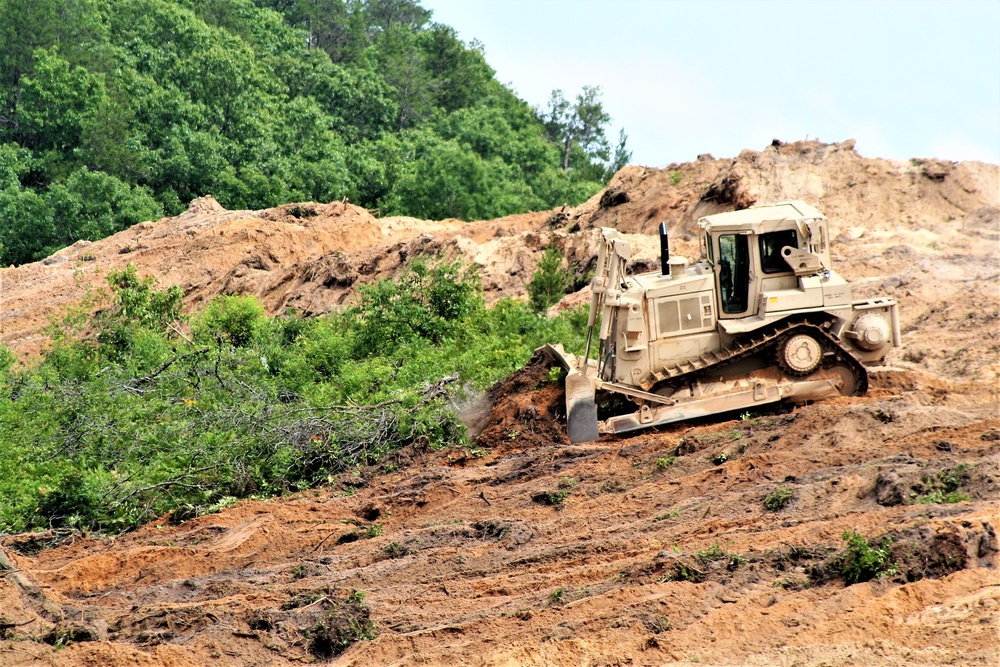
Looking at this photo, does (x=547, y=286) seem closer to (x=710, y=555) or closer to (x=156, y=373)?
(x=156, y=373)

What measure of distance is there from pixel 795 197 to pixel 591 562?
1278cm

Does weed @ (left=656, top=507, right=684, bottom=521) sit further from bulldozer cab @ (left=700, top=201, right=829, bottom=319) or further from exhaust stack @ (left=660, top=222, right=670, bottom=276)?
exhaust stack @ (left=660, top=222, right=670, bottom=276)

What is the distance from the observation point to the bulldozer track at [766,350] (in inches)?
568

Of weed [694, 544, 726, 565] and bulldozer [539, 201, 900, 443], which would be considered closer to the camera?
weed [694, 544, 726, 565]

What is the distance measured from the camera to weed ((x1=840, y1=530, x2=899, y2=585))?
894cm

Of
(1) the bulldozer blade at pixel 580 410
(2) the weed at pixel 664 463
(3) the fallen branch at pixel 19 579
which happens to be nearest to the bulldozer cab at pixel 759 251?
(1) the bulldozer blade at pixel 580 410

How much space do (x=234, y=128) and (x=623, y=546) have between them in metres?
38.7

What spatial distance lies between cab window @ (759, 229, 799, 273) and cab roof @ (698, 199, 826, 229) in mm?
Result: 170

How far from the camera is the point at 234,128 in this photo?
46.9 m

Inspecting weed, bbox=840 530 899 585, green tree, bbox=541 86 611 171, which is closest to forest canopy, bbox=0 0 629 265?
green tree, bbox=541 86 611 171

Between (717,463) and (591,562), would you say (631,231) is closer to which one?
(717,463)

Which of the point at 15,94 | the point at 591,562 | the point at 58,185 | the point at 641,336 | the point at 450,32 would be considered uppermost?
the point at 450,32

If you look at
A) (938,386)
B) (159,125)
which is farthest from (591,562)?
(159,125)

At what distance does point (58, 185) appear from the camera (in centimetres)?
4131
